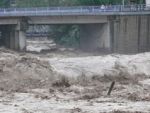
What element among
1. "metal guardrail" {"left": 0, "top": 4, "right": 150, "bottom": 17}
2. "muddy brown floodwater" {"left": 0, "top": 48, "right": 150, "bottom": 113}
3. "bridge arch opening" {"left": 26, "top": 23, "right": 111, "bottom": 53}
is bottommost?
"bridge arch opening" {"left": 26, "top": 23, "right": 111, "bottom": 53}

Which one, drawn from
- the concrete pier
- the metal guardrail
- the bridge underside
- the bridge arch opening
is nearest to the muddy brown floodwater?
the concrete pier

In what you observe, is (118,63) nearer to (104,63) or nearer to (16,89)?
(104,63)

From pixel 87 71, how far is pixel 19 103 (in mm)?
14291

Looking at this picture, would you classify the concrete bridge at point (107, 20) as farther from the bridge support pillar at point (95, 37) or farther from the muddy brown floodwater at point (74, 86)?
the muddy brown floodwater at point (74, 86)

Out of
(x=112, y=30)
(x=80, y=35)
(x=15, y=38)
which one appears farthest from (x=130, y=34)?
(x=15, y=38)

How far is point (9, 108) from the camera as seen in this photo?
34.5m

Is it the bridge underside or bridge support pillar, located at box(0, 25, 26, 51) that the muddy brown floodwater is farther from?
bridge support pillar, located at box(0, 25, 26, 51)

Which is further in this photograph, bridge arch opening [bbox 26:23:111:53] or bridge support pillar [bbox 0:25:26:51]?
bridge support pillar [bbox 0:25:26:51]

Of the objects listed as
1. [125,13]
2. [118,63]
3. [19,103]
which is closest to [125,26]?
[125,13]

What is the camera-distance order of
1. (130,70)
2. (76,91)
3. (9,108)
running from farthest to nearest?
(130,70), (76,91), (9,108)

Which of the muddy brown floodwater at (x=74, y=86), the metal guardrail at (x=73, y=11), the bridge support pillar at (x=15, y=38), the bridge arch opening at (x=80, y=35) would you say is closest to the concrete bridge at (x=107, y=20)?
the metal guardrail at (x=73, y=11)

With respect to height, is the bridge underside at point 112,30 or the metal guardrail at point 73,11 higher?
the metal guardrail at point 73,11

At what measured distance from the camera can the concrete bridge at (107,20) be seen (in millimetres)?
80688

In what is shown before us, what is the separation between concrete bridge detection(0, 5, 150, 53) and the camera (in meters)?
80.7
